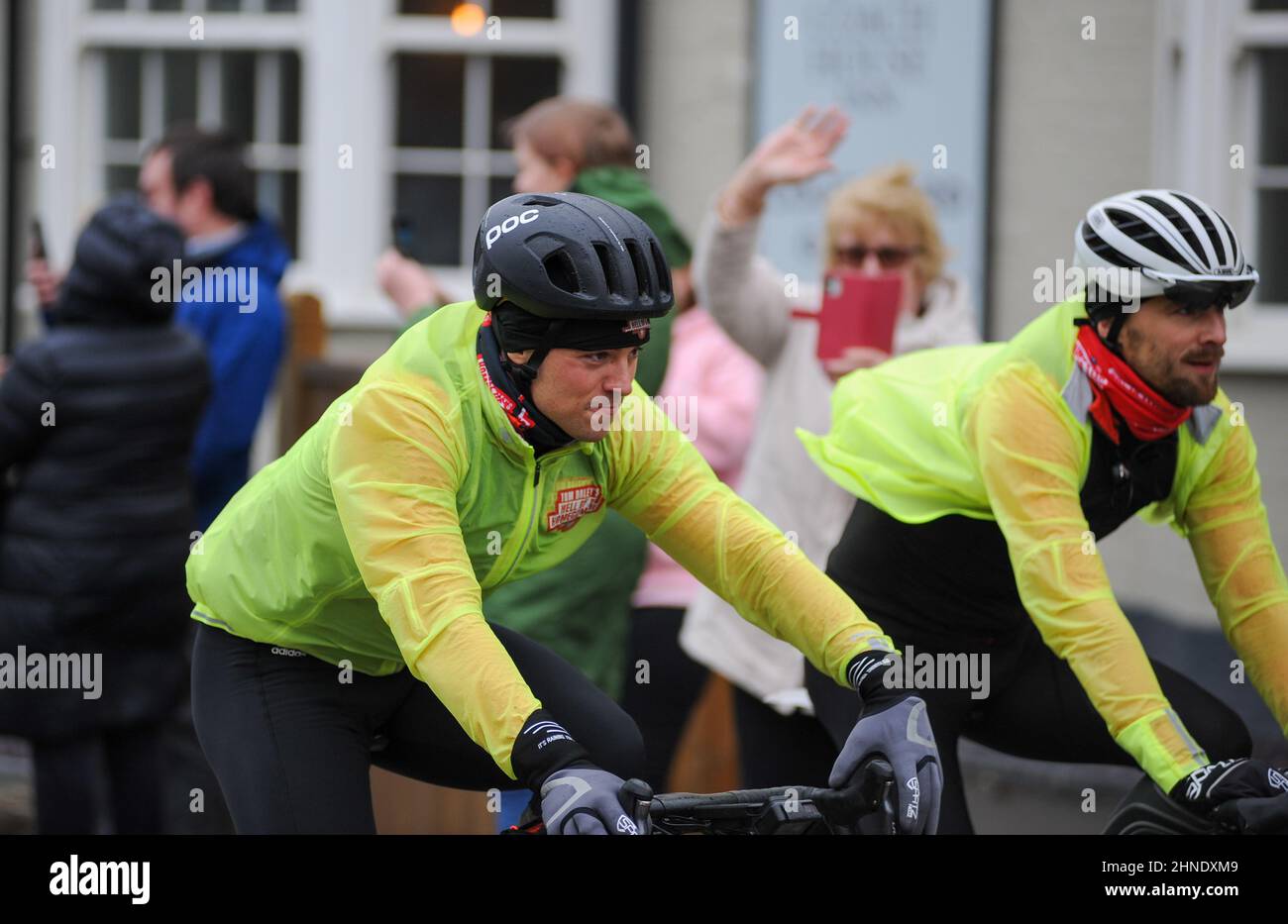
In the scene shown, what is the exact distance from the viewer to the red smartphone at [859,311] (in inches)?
191

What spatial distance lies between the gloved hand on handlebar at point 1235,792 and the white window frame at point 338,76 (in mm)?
5611

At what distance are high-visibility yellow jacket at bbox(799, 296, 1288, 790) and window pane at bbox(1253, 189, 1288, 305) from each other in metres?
4.33

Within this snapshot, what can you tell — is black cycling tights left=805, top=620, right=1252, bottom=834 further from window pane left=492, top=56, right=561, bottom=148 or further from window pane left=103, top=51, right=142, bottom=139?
window pane left=103, top=51, right=142, bottom=139

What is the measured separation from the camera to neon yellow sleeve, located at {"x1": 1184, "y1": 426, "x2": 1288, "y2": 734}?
3.86m

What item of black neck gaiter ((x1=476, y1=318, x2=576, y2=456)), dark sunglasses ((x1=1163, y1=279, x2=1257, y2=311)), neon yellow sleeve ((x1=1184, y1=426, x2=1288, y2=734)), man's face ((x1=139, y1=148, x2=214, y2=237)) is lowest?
neon yellow sleeve ((x1=1184, y1=426, x2=1288, y2=734))

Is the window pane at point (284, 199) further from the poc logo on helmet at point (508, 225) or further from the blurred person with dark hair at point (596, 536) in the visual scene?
the poc logo on helmet at point (508, 225)

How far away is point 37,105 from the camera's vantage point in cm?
912

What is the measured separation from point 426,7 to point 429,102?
437 millimetres

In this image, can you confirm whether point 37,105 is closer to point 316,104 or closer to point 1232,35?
point 316,104

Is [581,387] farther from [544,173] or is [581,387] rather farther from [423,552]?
[544,173]

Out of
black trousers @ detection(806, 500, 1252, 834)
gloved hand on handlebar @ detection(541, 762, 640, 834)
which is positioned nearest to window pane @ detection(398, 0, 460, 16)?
black trousers @ detection(806, 500, 1252, 834)

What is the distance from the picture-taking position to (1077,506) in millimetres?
3697
